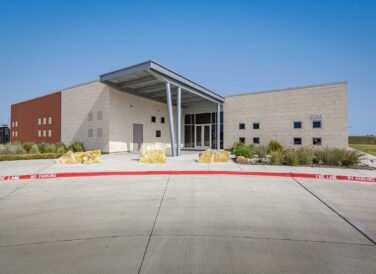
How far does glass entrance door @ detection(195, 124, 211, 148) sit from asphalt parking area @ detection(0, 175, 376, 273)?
1978 centimetres

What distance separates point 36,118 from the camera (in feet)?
83.0

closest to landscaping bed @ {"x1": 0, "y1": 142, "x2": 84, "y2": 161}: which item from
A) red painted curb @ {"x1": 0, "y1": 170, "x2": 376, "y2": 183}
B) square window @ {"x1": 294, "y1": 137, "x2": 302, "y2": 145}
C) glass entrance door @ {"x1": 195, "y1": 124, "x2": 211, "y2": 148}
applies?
red painted curb @ {"x1": 0, "y1": 170, "x2": 376, "y2": 183}

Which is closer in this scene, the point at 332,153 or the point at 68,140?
the point at 332,153

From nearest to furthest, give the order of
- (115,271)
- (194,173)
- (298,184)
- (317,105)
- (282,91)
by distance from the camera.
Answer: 1. (115,271)
2. (298,184)
3. (194,173)
4. (317,105)
5. (282,91)

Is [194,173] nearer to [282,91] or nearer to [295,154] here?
[295,154]

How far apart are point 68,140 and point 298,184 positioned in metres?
22.4

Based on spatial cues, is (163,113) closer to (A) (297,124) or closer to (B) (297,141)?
(A) (297,124)

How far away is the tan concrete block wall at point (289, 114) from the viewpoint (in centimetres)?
1811

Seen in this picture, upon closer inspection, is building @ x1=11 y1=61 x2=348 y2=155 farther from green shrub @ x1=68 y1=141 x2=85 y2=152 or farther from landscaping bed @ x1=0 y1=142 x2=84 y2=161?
landscaping bed @ x1=0 y1=142 x2=84 y2=161

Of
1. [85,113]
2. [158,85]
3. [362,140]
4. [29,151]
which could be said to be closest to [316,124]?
[158,85]

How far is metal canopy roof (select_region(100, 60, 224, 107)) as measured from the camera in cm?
1462

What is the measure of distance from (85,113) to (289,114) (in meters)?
20.9

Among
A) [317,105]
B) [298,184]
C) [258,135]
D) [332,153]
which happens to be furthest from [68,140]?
[317,105]

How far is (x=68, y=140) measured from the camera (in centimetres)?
2162
